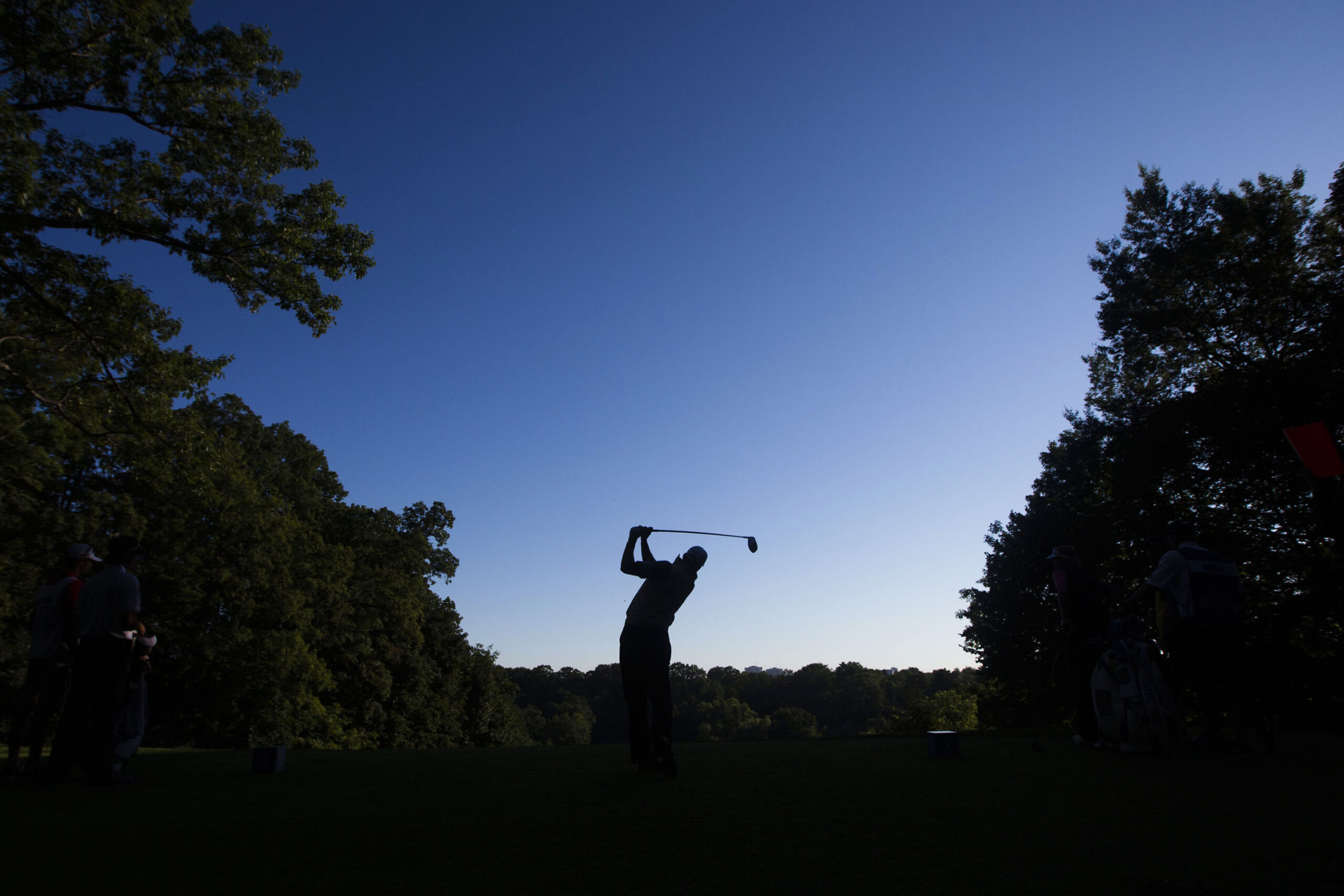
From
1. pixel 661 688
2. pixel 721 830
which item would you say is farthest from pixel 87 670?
pixel 721 830

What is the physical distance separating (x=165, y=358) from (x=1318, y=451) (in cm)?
1805

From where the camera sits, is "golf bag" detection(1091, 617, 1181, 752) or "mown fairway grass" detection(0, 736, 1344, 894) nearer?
"mown fairway grass" detection(0, 736, 1344, 894)

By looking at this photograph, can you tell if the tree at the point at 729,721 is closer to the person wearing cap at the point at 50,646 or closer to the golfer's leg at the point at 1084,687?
the golfer's leg at the point at 1084,687

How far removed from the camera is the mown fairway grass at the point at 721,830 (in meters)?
3.00

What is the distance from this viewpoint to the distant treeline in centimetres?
11244

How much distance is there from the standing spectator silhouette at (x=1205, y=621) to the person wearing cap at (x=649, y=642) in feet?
14.6

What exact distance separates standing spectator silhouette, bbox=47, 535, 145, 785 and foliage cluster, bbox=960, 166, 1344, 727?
83.5ft

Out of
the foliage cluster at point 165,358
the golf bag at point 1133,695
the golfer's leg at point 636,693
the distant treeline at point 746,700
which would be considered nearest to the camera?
the golfer's leg at point 636,693

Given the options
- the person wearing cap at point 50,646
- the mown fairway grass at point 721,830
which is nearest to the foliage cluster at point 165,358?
the person wearing cap at point 50,646

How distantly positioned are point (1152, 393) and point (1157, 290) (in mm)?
3777

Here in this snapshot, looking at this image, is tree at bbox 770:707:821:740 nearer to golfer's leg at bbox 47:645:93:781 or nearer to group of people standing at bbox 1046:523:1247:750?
group of people standing at bbox 1046:523:1247:750

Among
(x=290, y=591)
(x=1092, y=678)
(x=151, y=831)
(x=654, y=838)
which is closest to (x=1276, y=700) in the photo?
(x=1092, y=678)

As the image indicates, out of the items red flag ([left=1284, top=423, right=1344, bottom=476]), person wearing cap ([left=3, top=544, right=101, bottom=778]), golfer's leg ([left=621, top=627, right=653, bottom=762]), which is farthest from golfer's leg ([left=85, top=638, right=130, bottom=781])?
red flag ([left=1284, top=423, right=1344, bottom=476])

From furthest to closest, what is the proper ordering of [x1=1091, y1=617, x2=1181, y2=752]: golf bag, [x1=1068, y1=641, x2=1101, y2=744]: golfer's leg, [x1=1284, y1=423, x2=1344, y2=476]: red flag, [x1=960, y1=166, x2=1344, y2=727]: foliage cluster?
[x1=960, y1=166, x2=1344, y2=727]: foliage cluster < [x1=1284, y1=423, x2=1344, y2=476]: red flag < [x1=1068, y1=641, x2=1101, y2=744]: golfer's leg < [x1=1091, y1=617, x2=1181, y2=752]: golf bag
